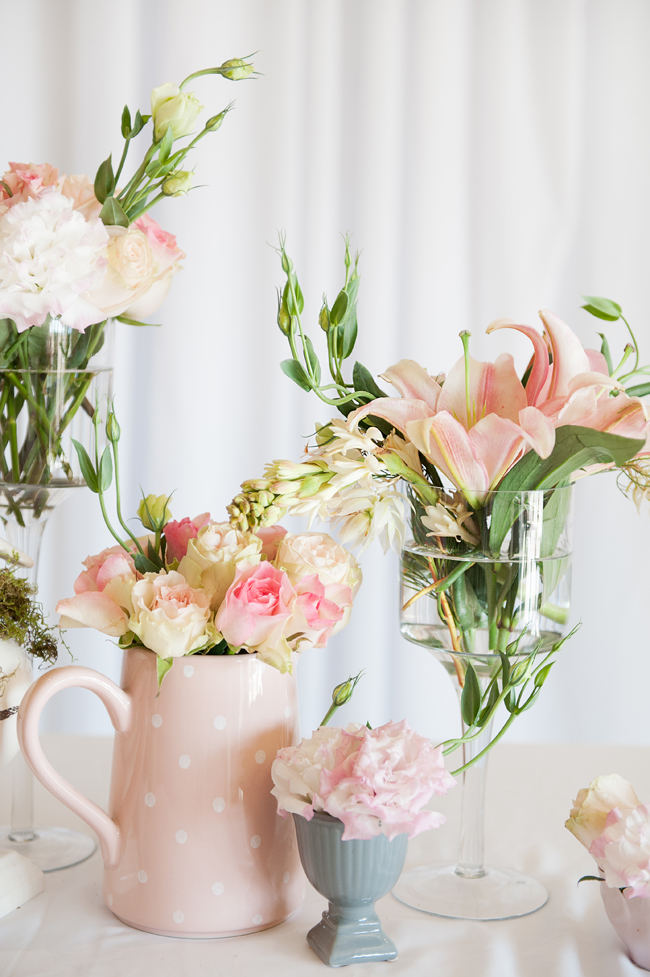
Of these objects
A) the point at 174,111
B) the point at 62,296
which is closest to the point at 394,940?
the point at 62,296

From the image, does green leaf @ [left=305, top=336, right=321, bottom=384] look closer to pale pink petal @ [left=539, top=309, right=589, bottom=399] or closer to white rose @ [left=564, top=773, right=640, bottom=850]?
pale pink petal @ [left=539, top=309, right=589, bottom=399]

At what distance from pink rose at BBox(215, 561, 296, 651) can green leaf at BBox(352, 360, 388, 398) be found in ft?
0.52

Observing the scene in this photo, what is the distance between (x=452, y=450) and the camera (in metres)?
0.60

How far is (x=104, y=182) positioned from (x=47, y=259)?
0.09 meters

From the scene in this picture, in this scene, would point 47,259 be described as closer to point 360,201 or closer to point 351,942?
point 351,942

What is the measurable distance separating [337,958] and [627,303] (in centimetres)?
153

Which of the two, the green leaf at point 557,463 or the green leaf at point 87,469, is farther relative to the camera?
the green leaf at point 87,469

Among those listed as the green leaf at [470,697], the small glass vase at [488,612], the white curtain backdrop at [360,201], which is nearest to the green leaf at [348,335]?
the small glass vase at [488,612]

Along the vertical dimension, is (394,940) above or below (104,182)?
below

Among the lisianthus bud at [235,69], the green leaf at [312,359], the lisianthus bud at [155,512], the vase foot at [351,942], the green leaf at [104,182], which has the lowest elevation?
the vase foot at [351,942]

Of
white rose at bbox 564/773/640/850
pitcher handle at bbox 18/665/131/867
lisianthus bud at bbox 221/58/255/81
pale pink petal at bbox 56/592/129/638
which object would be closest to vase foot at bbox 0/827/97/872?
pitcher handle at bbox 18/665/131/867

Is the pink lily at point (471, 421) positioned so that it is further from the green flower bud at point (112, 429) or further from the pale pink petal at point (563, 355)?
the green flower bud at point (112, 429)

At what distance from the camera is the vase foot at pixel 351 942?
23.3 inches

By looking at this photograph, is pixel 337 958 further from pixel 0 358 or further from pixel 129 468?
pixel 129 468
